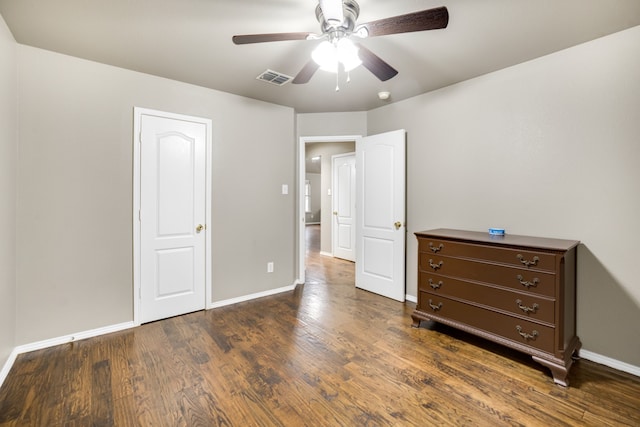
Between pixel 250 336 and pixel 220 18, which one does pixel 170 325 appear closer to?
pixel 250 336

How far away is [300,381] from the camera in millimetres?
2029

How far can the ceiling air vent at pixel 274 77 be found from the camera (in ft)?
9.20

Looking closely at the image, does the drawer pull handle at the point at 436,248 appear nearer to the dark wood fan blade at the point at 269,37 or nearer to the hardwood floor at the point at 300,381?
the hardwood floor at the point at 300,381

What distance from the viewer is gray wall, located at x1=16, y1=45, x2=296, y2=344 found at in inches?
94.7

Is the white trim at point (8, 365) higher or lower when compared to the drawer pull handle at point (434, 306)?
lower

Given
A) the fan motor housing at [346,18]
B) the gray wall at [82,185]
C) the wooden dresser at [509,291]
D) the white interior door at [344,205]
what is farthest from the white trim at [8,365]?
the white interior door at [344,205]

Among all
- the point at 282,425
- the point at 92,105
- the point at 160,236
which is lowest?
the point at 282,425

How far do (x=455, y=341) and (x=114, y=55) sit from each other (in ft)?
12.4

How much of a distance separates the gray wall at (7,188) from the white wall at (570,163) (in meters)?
3.71

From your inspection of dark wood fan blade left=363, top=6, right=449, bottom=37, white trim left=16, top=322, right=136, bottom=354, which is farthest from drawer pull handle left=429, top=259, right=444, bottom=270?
white trim left=16, top=322, right=136, bottom=354

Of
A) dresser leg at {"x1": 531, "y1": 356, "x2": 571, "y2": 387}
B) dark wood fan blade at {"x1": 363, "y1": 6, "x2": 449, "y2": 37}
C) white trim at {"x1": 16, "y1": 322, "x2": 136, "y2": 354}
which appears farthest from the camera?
white trim at {"x1": 16, "y1": 322, "x2": 136, "y2": 354}

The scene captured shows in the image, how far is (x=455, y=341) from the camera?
2.59 metres

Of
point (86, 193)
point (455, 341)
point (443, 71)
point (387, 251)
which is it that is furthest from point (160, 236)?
point (443, 71)

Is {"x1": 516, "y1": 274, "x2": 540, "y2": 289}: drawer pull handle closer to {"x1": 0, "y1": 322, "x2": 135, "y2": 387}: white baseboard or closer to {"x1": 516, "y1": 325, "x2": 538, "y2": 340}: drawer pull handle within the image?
{"x1": 516, "y1": 325, "x2": 538, "y2": 340}: drawer pull handle
